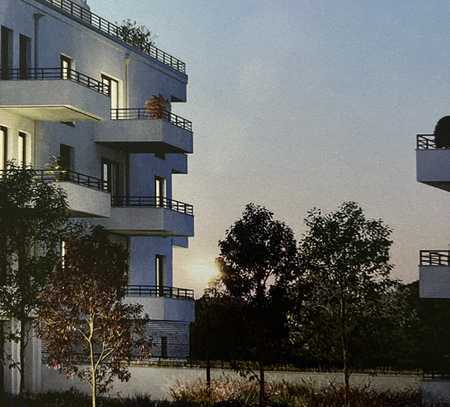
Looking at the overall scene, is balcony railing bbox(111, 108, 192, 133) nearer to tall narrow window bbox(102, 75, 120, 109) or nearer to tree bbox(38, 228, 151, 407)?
tall narrow window bbox(102, 75, 120, 109)

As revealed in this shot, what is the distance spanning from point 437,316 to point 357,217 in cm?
2874

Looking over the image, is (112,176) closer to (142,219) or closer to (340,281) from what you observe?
(142,219)

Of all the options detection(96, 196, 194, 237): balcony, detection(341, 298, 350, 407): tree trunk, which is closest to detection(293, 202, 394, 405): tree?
detection(341, 298, 350, 407): tree trunk

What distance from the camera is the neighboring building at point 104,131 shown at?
51469mm

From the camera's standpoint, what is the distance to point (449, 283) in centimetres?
4769

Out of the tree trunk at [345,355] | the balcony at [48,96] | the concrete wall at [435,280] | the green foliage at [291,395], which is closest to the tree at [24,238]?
the balcony at [48,96]

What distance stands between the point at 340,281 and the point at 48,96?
1133cm

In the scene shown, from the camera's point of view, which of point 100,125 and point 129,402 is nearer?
point 129,402

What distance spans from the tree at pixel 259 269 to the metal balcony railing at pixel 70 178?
6.31 metres

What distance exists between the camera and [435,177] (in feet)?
160

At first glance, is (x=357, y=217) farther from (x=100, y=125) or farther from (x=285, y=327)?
(x=100, y=125)

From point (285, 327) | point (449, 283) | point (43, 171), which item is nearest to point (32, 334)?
point (43, 171)

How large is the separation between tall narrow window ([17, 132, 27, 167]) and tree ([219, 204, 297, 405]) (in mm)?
7982

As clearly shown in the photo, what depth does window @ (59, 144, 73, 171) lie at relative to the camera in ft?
182
